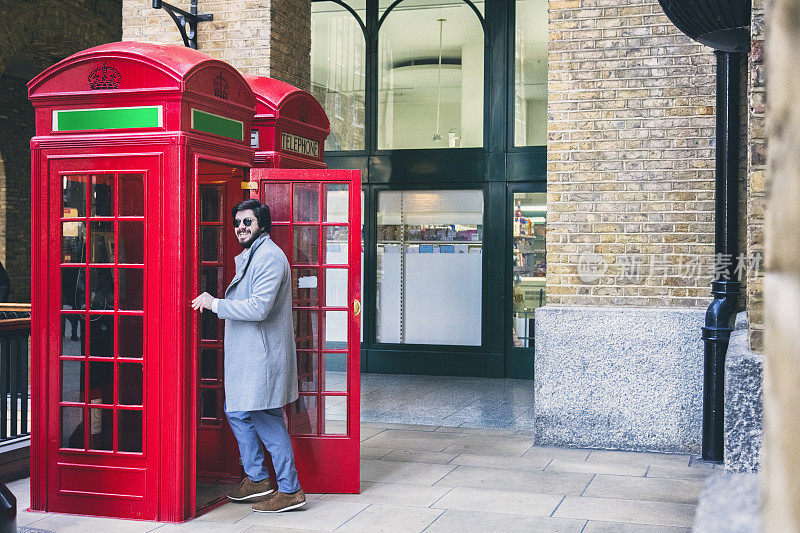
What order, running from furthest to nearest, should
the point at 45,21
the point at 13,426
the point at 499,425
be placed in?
the point at 45,21
the point at 499,425
the point at 13,426

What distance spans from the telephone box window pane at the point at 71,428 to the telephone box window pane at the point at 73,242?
3.20 feet

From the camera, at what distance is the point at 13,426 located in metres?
6.65

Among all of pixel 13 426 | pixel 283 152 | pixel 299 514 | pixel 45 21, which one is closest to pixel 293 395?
pixel 299 514

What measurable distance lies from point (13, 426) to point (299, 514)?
8.26 feet

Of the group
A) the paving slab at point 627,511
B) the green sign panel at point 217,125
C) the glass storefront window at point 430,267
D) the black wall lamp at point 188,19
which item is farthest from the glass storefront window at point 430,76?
the paving slab at point 627,511

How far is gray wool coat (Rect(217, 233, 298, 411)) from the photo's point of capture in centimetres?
554

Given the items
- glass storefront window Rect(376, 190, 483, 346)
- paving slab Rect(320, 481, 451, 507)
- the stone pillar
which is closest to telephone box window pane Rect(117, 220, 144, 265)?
paving slab Rect(320, 481, 451, 507)

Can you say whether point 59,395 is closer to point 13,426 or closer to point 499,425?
point 13,426

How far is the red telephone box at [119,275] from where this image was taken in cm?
541

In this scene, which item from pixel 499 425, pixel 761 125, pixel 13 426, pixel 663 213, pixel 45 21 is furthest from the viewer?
pixel 45 21

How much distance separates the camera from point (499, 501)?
5980mm

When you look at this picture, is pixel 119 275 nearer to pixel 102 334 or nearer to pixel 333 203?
pixel 102 334

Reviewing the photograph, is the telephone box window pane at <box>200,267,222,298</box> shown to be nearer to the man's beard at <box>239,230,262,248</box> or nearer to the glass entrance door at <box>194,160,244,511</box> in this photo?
the glass entrance door at <box>194,160,244,511</box>

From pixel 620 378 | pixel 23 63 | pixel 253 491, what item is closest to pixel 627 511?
pixel 620 378
